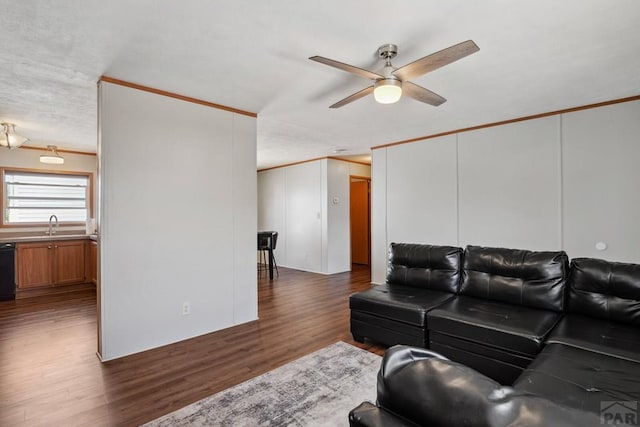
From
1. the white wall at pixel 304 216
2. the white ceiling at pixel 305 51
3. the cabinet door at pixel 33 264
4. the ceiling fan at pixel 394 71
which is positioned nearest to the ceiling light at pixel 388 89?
the ceiling fan at pixel 394 71

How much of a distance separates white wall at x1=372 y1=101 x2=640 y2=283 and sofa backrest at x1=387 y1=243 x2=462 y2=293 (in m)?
1.50

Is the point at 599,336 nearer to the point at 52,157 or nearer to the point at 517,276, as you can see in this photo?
the point at 517,276

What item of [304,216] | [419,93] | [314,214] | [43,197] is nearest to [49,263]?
[43,197]

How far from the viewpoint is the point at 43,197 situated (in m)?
5.75

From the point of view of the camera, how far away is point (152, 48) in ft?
7.66

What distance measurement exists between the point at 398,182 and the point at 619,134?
9.11 ft

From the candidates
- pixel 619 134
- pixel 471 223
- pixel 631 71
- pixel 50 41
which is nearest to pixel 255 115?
pixel 50 41

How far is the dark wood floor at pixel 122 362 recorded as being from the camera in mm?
2133

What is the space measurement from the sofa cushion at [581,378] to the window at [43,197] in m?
7.24

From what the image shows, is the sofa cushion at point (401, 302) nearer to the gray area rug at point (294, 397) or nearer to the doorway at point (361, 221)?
the gray area rug at point (294, 397)

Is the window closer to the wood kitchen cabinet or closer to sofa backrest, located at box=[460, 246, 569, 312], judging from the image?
the wood kitchen cabinet

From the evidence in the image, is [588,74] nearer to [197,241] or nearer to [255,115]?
[255,115]

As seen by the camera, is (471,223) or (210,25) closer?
(210,25)

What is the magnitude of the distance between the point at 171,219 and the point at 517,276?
10.9 ft
